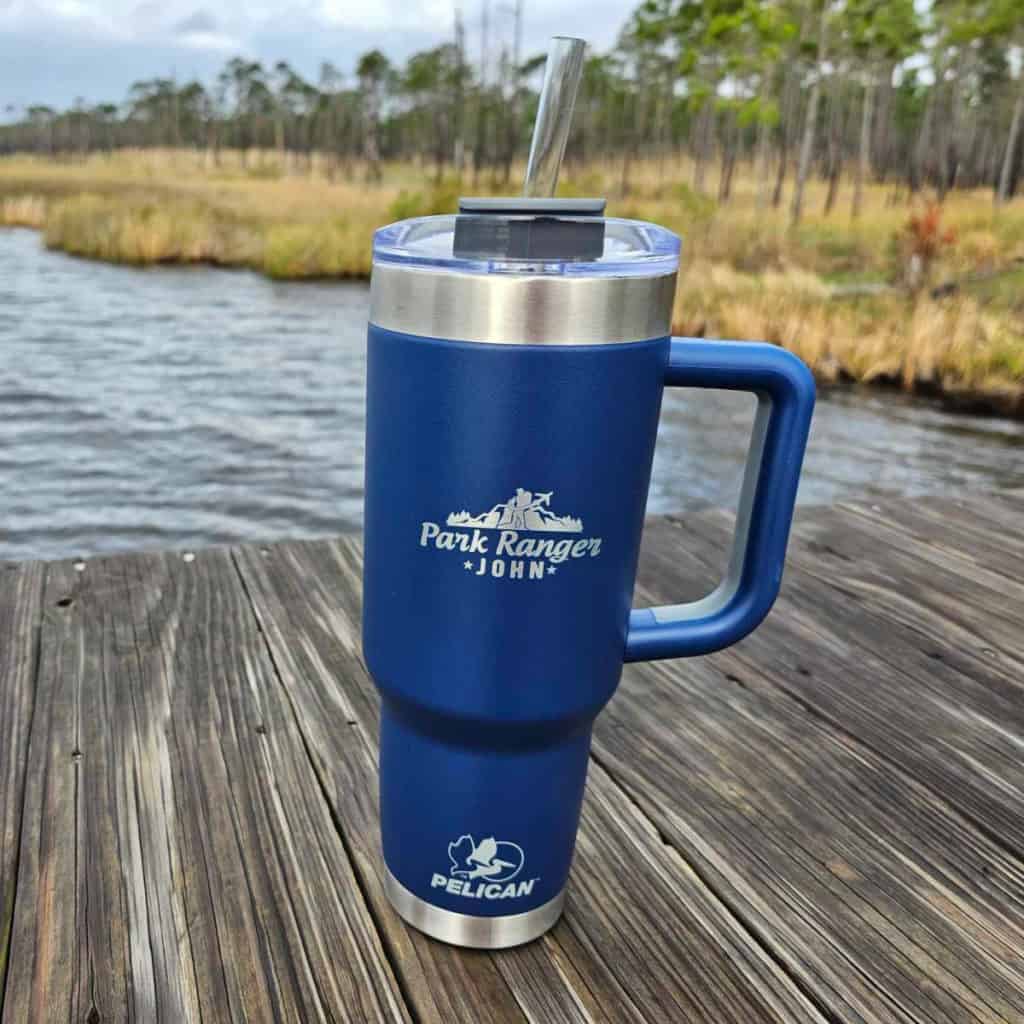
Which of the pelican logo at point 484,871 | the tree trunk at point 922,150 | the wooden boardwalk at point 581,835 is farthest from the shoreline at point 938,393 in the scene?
the tree trunk at point 922,150

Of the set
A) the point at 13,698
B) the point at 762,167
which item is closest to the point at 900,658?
the point at 13,698

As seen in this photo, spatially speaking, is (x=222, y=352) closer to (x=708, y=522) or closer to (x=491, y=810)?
(x=708, y=522)

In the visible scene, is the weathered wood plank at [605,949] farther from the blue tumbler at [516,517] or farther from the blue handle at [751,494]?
the blue handle at [751,494]

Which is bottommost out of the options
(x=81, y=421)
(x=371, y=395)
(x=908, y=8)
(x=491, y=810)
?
(x=81, y=421)

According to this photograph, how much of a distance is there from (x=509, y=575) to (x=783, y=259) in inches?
454

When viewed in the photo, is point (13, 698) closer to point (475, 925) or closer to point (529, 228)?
point (475, 925)

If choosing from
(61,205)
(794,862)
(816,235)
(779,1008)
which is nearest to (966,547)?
(794,862)

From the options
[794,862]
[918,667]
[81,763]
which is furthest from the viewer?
[918,667]

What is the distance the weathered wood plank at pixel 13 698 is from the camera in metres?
1.07

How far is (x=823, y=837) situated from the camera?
119cm

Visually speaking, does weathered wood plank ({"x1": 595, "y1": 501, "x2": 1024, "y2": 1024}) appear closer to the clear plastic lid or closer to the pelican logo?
the pelican logo

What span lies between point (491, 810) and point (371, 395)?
0.38 metres

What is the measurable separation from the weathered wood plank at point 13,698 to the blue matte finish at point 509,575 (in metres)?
0.40

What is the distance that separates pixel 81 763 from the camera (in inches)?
49.5
